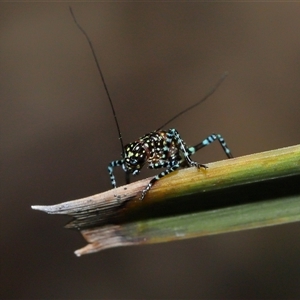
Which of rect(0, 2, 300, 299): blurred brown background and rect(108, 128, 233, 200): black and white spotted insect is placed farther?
rect(0, 2, 300, 299): blurred brown background

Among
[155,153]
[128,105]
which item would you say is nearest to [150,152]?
[155,153]

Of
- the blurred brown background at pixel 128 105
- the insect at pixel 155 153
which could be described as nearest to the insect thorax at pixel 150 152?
the insect at pixel 155 153

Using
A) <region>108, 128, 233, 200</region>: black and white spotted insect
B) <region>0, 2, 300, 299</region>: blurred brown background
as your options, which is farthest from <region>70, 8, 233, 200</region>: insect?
<region>0, 2, 300, 299</region>: blurred brown background

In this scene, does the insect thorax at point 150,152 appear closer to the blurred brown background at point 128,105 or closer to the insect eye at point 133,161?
the insect eye at point 133,161

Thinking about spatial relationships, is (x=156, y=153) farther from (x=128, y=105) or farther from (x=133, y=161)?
(x=128, y=105)

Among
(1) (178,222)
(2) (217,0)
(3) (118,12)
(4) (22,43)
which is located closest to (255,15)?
(2) (217,0)

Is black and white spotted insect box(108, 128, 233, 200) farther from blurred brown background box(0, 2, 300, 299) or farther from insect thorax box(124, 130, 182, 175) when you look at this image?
blurred brown background box(0, 2, 300, 299)

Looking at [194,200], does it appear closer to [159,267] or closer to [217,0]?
[159,267]

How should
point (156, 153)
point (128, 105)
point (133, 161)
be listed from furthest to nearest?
1. point (128, 105)
2. point (156, 153)
3. point (133, 161)
